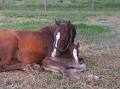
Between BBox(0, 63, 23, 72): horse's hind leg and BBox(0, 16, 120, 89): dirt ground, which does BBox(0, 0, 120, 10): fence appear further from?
BBox(0, 63, 23, 72): horse's hind leg

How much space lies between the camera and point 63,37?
281 inches

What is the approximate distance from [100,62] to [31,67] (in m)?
1.63

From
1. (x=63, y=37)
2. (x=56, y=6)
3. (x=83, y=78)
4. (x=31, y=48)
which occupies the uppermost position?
(x=63, y=37)

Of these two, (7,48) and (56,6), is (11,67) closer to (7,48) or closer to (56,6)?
(7,48)

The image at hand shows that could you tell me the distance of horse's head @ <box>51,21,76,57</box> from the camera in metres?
7.12

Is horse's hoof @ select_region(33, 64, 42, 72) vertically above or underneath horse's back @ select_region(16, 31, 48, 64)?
underneath

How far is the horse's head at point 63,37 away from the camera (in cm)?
712

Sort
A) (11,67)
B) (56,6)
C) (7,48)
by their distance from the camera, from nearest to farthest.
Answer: (7,48) < (11,67) < (56,6)

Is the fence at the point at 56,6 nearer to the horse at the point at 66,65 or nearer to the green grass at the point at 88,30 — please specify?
the green grass at the point at 88,30

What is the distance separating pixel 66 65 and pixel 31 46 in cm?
65

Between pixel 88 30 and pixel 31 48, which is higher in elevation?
pixel 31 48

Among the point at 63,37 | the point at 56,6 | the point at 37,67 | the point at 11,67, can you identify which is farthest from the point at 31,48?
the point at 56,6

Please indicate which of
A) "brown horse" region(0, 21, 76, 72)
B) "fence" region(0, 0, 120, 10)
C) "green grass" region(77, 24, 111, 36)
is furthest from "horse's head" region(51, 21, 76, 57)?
"fence" region(0, 0, 120, 10)

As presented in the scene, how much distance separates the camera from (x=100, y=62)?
824cm
